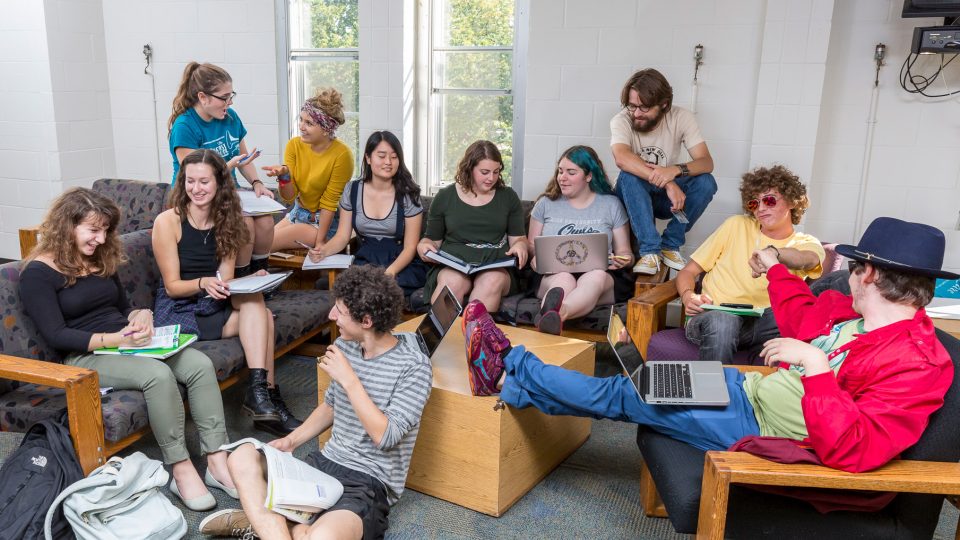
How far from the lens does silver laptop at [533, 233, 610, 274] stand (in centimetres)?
367

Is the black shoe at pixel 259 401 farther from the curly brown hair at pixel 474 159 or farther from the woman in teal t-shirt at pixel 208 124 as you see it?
the curly brown hair at pixel 474 159

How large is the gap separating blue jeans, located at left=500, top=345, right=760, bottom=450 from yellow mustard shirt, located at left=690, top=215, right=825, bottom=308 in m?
0.88

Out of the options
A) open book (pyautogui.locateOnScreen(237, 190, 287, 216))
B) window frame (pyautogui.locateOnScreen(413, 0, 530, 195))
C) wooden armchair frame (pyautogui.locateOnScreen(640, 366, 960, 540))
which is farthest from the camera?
window frame (pyautogui.locateOnScreen(413, 0, 530, 195))

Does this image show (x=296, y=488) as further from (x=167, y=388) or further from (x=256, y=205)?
(x=256, y=205)

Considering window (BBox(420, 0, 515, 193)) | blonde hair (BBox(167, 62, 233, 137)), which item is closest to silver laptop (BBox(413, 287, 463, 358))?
blonde hair (BBox(167, 62, 233, 137))

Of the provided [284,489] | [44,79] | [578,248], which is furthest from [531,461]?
[44,79]

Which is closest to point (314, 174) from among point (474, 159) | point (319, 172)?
point (319, 172)

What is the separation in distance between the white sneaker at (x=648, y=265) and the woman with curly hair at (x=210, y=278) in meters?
1.66

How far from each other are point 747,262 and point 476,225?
1.30 meters

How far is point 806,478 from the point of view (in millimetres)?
1825

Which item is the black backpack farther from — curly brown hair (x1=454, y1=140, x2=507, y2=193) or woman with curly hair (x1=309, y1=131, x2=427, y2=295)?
curly brown hair (x1=454, y1=140, x2=507, y2=193)

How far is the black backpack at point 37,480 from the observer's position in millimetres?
2217

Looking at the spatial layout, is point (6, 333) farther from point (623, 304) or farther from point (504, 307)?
point (623, 304)

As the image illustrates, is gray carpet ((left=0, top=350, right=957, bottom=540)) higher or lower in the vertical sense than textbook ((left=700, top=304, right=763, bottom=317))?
A: lower
